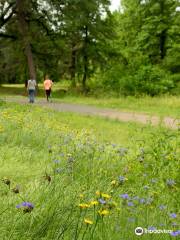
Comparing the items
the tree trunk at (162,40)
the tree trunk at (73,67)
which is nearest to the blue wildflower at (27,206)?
the tree trunk at (73,67)

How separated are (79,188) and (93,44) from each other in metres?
37.9

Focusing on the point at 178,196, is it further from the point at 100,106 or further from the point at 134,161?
the point at 100,106

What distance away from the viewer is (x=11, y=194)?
169 inches

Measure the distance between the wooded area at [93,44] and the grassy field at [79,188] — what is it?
2825 cm

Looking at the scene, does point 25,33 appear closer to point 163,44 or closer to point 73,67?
point 73,67

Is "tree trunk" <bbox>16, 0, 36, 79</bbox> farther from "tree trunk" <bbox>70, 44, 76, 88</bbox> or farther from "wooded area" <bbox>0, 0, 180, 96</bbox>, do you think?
"tree trunk" <bbox>70, 44, 76, 88</bbox>

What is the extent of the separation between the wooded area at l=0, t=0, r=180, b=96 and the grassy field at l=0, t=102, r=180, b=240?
92.7 feet

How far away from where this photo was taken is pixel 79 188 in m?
4.89

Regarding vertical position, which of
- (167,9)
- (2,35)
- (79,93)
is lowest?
(79,93)

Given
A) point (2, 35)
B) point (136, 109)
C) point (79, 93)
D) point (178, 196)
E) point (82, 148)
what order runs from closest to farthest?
point (178, 196)
point (82, 148)
point (136, 109)
point (79, 93)
point (2, 35)

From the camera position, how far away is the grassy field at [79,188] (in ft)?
Result: 11.5

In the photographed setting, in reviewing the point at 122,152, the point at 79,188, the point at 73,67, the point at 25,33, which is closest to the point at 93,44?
the point at 73,67

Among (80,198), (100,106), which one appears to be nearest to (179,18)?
(100,106)

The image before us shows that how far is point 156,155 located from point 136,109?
1673 cm
